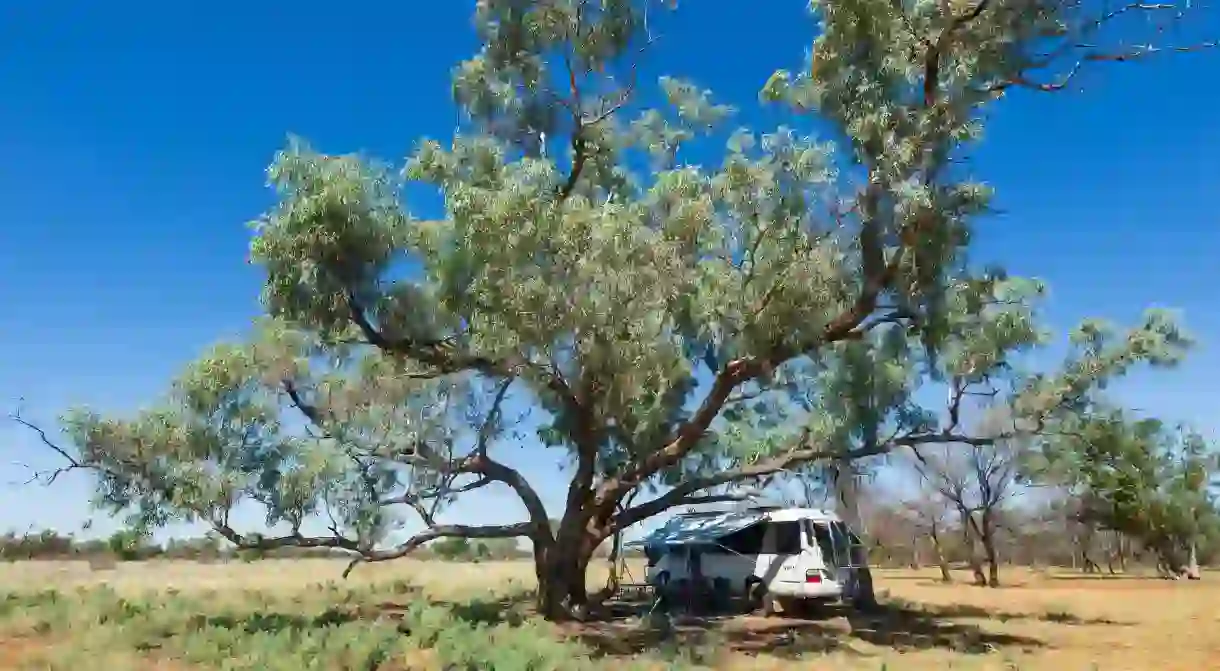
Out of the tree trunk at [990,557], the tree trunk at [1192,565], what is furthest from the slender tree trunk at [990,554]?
the tree trunk at [1192,565]

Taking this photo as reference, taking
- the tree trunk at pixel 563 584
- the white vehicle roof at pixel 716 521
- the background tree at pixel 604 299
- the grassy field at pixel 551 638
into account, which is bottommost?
the grassy field at pixel 551 638

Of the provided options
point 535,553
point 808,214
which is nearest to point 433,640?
point 535,553

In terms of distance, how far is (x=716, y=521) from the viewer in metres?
22.5

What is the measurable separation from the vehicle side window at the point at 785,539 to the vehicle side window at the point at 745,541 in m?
0.34

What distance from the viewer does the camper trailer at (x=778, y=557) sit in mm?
19344

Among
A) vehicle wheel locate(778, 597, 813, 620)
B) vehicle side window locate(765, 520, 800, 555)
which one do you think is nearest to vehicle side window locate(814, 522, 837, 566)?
vehicle side window locate(765, 520, 800, 555)

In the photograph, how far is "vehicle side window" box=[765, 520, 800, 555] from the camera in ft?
64.7

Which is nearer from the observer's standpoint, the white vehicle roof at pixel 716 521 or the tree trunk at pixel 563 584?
the tree trunk at pixel 563 584

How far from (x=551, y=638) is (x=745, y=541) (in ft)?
24.9

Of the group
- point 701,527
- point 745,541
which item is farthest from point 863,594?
point 701,527

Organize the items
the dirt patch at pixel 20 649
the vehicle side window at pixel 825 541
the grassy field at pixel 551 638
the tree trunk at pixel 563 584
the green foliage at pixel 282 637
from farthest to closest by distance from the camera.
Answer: the vehicle side window at pixel 825 541 < the tree trunk at pixel 563 584 < the dirt patch at pixel 20 649 < the grassy field at pixel 551 638 < the green foliage at pixel 282 637

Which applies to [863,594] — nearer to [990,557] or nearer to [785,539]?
[785,539]

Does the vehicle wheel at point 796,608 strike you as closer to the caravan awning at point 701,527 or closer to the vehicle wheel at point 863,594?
the vehicle wheel at point 863,594

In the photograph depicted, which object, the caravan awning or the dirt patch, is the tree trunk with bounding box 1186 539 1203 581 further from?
the dirt patch
